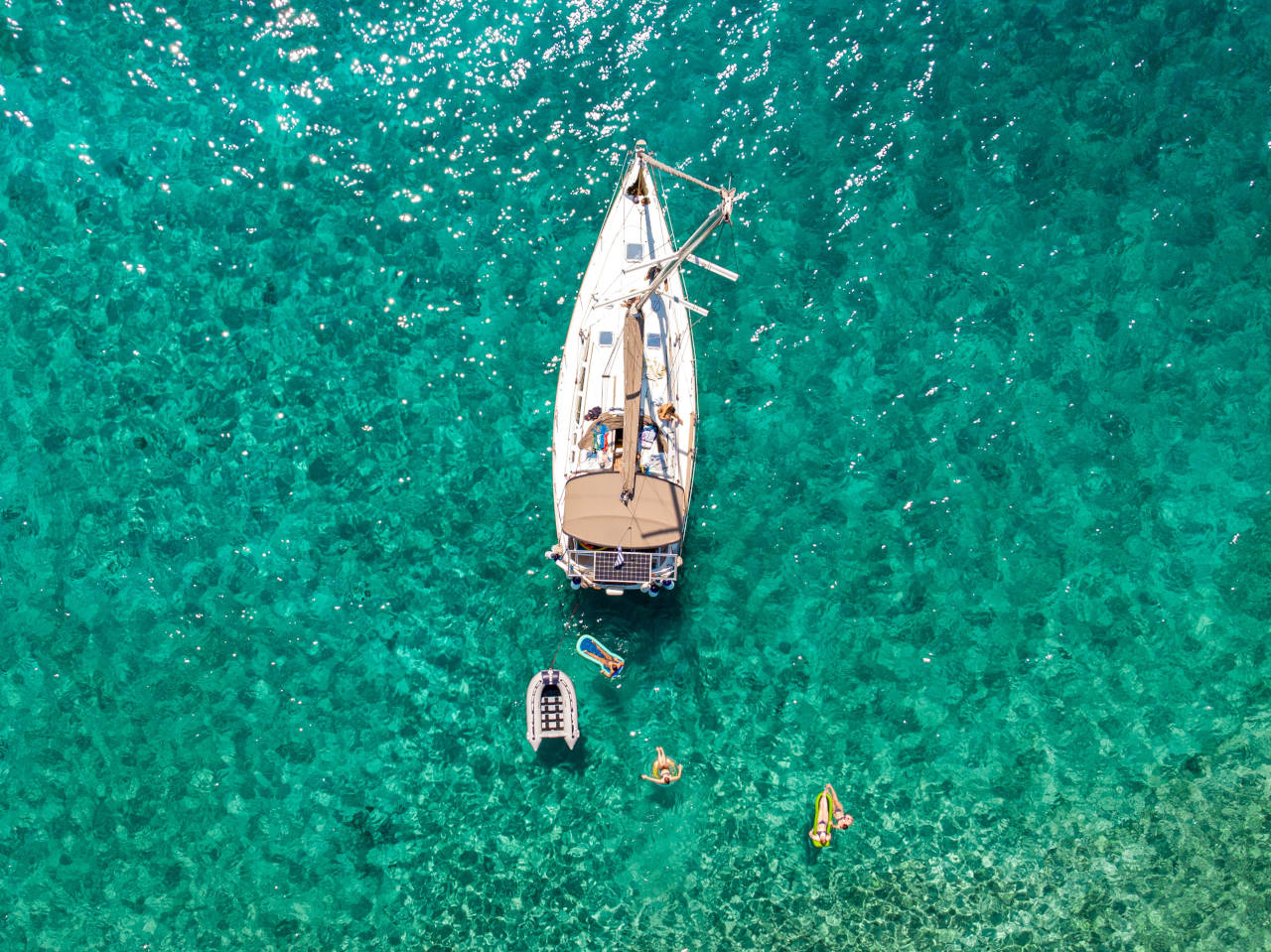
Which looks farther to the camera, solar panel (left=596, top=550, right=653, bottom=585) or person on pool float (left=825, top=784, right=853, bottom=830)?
person on pool float (left=825, top=784, right=853, bottom=830)

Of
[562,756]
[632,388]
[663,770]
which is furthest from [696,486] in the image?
[562,756]

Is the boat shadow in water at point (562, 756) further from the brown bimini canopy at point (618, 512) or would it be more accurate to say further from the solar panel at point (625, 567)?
the brown bimini canopy at point (618, 512)

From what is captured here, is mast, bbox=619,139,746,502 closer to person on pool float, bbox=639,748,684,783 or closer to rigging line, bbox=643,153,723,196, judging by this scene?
rigging line, bbox=643,153,723,196

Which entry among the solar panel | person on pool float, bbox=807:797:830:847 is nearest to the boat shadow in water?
the solar panel

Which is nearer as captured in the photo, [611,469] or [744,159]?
[611,469]

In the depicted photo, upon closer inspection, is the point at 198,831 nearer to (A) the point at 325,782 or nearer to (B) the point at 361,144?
(A) the point at 325,782

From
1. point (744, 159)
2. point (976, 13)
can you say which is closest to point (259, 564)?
point (744, 159)
